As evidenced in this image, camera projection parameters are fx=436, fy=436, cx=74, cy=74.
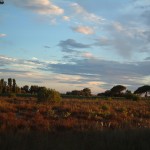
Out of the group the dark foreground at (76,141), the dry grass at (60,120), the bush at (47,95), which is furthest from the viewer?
the bush at (47,95)

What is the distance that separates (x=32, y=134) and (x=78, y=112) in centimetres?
1693

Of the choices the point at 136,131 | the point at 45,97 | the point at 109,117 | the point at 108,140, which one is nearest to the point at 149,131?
the point at 136,131

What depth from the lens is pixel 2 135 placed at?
45.8 feet

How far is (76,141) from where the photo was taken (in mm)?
13695

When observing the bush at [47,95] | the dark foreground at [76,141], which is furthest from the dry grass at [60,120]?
the bush at [47,95]

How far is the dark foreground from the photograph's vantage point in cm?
1263

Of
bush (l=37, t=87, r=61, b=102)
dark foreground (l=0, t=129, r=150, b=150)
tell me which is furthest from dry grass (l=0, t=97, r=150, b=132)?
bush (l=37, t=87, r=61, b=102)

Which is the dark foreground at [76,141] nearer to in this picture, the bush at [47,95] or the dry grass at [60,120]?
the dry grass at [60,120]

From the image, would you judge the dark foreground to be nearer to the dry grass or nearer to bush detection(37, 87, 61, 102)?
the dry grass

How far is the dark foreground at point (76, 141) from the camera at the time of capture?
12633 mm

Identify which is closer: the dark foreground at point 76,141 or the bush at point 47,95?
the dark foreground at point 76,141

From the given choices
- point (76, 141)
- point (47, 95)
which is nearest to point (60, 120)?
point (76, 141)

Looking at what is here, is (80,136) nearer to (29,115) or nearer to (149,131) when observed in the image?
(149,131)

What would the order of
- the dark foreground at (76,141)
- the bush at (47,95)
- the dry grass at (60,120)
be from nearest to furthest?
the dark foreground at (76,141) < the dry grass at (60,120) < the bush at (47,95)
